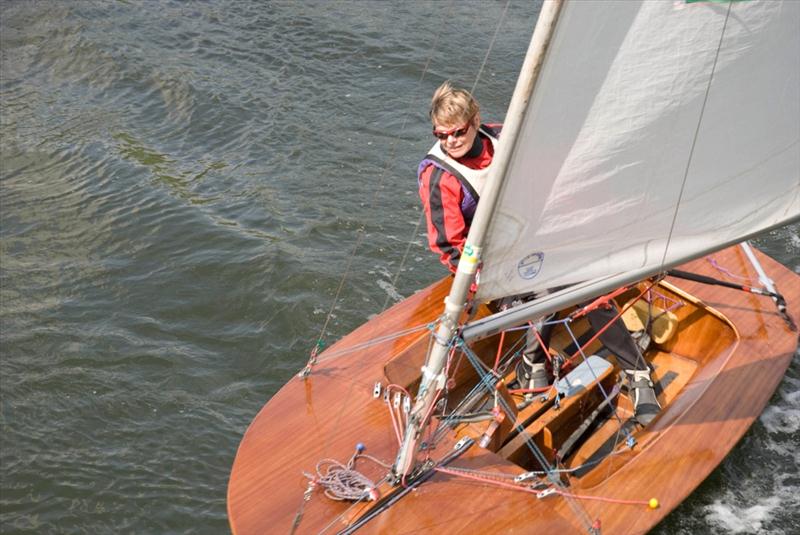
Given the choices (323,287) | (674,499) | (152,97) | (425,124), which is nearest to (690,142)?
(674,499)

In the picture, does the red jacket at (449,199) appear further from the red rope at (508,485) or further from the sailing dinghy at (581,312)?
the red rope at (508,485)

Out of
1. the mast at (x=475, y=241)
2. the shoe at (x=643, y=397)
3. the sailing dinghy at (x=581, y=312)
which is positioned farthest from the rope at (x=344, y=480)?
the shoe at (x=643, y=397)

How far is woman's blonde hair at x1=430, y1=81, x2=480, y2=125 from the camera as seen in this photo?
13.3 ft

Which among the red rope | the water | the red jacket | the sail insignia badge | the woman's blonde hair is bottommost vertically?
the water

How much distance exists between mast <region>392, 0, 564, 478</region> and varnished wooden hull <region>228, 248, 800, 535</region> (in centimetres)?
28

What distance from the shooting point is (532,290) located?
348 centimetres

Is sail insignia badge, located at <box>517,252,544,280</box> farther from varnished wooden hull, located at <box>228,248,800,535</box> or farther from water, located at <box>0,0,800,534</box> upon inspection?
water, located at <box>0,0,800,534</box>

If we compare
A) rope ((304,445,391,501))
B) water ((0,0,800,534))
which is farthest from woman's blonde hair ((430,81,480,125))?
water ((0,0,800,534))

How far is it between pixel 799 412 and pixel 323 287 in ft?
12.2

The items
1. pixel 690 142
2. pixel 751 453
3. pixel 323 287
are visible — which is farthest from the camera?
pixel 323 287

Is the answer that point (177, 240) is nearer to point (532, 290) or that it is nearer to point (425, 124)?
point (425, 124)

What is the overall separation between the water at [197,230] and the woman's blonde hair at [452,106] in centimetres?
234

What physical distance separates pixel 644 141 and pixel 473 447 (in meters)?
A: 1.75

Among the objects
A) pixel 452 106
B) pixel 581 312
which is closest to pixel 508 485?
pixel 581 312
